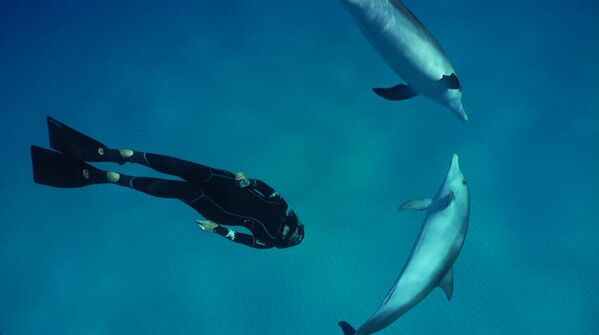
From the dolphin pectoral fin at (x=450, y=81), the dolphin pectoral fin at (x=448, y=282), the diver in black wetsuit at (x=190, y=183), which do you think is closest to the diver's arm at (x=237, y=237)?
the diver in black wetsuit at (x=190, y=183)

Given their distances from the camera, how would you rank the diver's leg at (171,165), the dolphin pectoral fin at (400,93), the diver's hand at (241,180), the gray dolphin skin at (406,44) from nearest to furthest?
the gray dolphin skin at (406,44) → the diver's leg at (171,165) → the diver's hand at (241,180) → the dolphin pectoral fin at (400,93)

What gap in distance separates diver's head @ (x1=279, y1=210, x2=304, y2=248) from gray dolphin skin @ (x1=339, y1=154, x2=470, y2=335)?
109cm

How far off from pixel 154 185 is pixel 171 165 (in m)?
0.28

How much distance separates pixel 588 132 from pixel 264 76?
7955mm

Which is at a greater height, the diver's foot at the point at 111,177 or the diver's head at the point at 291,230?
the diver's foot at the point at 111,177

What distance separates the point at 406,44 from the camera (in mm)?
4109

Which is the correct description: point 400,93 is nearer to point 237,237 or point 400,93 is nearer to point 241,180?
point 241,180

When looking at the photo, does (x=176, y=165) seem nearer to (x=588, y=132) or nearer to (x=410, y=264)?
(x=410, y=264)

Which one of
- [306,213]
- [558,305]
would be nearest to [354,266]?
[306,213]

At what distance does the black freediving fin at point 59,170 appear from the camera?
3.76m

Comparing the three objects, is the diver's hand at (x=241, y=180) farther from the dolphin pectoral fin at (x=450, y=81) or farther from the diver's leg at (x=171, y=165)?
the dolphin pectoral fin at (x=450, y=81)

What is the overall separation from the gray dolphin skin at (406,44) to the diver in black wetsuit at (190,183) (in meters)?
1.97

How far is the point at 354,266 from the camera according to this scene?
8.26m

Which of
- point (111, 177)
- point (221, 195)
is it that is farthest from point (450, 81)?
point (111, 177)
